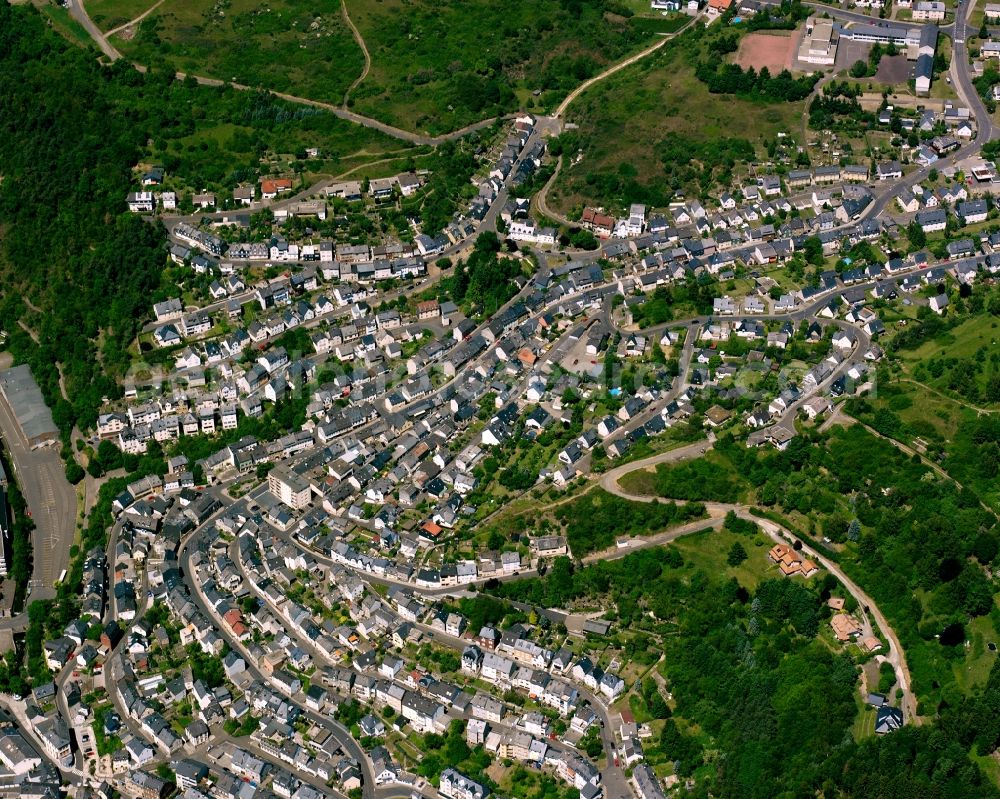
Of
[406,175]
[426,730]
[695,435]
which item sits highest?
[406,175]

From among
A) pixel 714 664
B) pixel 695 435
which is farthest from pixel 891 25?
pixel 714 664

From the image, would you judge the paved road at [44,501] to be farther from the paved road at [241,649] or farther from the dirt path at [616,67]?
the dirt path at [616,67]

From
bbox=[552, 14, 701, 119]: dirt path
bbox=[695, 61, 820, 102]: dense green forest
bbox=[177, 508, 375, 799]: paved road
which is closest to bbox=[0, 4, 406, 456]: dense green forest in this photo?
bbox=[177, 508, 375, 799]: paved road

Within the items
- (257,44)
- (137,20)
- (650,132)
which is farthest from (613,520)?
(137,20)

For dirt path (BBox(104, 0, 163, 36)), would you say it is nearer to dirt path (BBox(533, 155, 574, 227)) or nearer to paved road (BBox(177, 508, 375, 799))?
dirt path (BBox(533, 155, 574, 227))

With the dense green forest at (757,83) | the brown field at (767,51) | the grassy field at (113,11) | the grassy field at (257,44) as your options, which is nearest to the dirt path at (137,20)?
the grassy field at (113,11)

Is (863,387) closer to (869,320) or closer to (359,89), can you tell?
(869,320)
